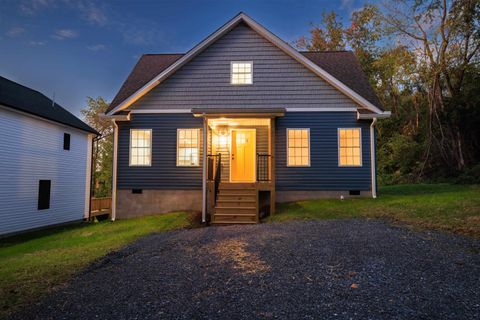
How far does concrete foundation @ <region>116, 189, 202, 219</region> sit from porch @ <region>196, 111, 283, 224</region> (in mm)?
816

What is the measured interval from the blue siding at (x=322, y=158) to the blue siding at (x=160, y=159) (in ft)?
10.2

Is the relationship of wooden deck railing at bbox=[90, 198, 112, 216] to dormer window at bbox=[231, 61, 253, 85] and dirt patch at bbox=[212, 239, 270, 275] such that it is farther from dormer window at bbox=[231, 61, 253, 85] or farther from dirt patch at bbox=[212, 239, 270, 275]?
dirt patch at bbox=[212, 239, 270, 275]

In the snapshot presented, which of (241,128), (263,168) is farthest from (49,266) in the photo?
(241,128)

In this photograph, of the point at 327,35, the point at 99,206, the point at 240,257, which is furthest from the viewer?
the point at 327,35

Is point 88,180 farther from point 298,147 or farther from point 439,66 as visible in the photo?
point 439,66

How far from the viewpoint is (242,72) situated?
1159 cm

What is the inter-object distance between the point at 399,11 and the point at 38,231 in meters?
22.4

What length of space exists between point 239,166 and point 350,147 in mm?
4227

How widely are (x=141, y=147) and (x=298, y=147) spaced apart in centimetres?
593

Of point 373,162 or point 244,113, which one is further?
point 373,162

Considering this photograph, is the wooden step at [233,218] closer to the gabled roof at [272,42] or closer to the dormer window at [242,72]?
the dormer window at [242,72]

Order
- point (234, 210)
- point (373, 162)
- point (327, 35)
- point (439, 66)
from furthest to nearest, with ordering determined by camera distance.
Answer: point (327, 35) < point (439, 66) < point (373, 162) < point (234, 210)

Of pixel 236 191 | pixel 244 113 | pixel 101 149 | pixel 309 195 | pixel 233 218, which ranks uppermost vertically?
pixel 101 149

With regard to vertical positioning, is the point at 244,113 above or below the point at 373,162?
above
